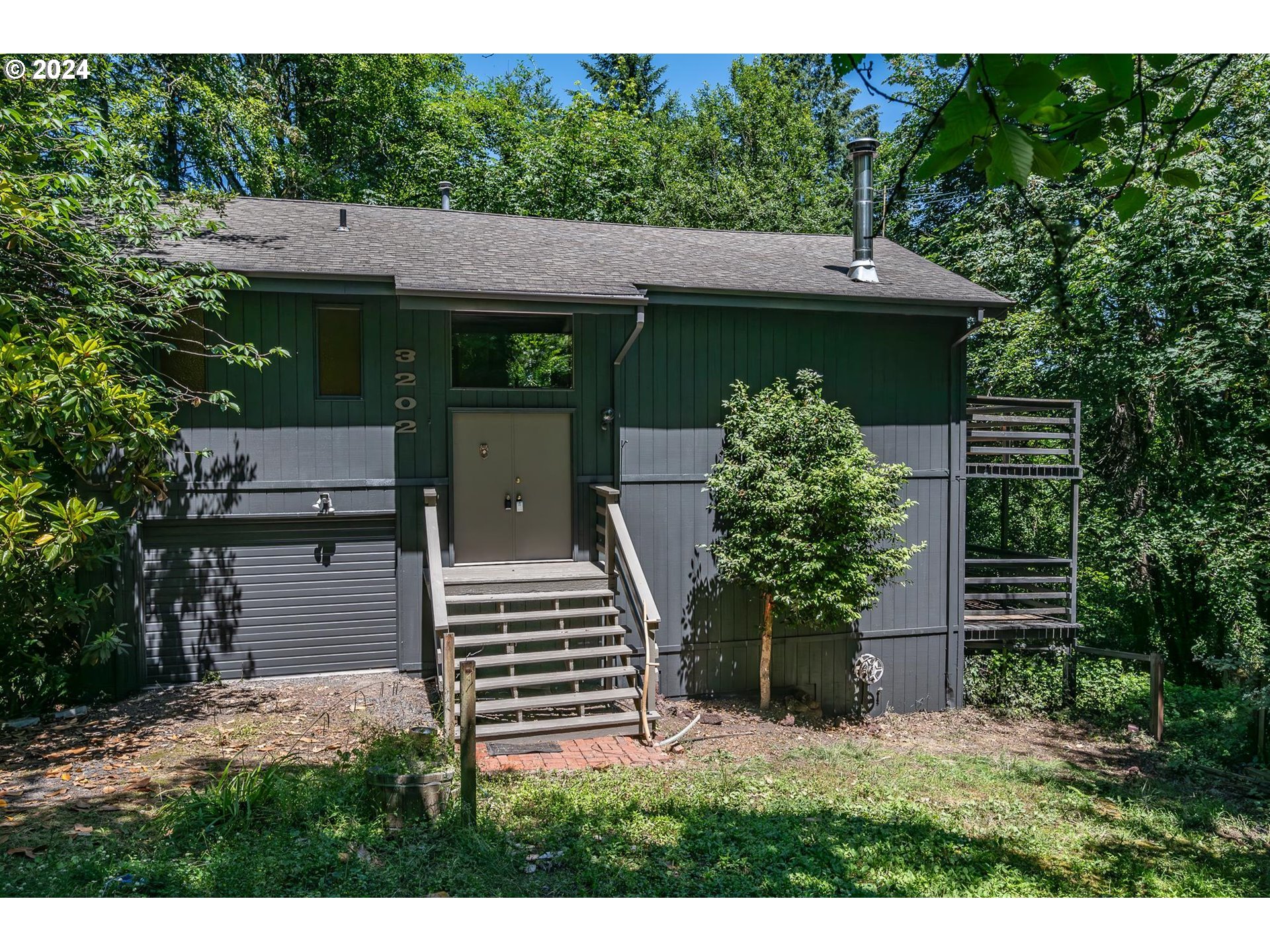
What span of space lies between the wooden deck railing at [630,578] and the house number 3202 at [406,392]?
2.23m

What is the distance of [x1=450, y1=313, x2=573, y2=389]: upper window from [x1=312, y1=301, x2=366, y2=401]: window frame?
0.97 metres

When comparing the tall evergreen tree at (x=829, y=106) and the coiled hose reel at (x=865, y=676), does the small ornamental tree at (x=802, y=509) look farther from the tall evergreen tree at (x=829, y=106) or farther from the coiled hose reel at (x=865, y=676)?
the tall evergreen tree at (x=829, y=106)

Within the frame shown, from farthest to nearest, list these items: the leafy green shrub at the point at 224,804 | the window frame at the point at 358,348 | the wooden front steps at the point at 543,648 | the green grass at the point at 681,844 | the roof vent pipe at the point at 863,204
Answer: the roof vent pipe at the point at 863,204 → the window frame at the point at 358,348 → the wooden front steps at the point at 543,648 → the leafy green shrub at the point at 224,804 → the green grass at the point at 681,844

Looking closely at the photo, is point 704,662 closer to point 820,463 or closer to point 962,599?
point 820,463

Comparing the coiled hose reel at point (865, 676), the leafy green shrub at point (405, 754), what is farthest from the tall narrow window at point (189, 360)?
the coiled hose reel at point (865, 676)

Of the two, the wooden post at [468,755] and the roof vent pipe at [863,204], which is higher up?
the roof vent pipe at [863,204]

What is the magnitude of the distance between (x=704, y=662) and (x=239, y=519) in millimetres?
5553

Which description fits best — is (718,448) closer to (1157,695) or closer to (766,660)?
(766,660)

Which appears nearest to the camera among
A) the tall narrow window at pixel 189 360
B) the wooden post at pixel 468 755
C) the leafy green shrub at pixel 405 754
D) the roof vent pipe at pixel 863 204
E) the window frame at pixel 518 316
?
the wooden post at pixel 468 755

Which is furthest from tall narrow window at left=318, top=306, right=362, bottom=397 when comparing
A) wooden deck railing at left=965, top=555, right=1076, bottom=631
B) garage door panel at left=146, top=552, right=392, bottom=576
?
wooden deck railing at left=965, top=555, right=1076, bottom=631

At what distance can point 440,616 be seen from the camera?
733cm

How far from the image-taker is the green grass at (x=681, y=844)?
13.2 feet

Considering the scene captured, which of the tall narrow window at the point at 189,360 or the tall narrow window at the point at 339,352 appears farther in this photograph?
A: the tall narrow window at the point at 339,352

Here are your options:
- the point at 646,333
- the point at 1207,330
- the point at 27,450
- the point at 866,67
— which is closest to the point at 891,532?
the point at 646,333
